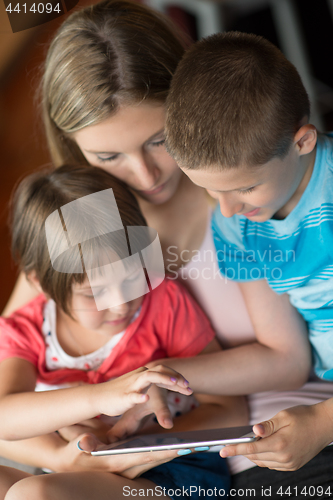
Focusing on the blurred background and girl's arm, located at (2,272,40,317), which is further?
girl's arm, located at (2,272,40,317)

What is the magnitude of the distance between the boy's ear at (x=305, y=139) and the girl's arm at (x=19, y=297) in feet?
1.35

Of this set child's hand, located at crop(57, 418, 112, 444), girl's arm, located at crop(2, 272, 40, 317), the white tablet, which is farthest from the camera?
girl's arm, located at crop(2, 272, 40, 317)

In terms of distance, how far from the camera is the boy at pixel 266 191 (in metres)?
0.47

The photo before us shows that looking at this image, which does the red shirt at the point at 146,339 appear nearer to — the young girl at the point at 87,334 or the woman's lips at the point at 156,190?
the young girl at the point at 87,334

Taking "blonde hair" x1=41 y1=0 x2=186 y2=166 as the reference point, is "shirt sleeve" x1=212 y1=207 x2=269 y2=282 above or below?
below

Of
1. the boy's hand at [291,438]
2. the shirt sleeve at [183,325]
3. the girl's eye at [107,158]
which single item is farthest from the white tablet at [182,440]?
the girl's eye at [107,158]

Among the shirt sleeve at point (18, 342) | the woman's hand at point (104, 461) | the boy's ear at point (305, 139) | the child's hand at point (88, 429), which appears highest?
the boy's ear at point (305, 139)

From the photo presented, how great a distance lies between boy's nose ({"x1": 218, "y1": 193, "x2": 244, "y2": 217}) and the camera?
0.52m

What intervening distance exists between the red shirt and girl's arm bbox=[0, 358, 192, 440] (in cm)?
4

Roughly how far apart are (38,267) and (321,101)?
0.73m

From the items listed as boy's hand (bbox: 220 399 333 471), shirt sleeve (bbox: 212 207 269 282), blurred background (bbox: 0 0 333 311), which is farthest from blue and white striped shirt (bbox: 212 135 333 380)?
blurred background (bbox: 0 0 333 311)

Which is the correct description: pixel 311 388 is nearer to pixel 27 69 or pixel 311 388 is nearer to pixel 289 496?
pixel 289 496

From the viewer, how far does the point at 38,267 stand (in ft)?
1.88

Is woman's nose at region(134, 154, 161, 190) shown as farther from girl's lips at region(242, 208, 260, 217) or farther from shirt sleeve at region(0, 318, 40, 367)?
shirt sleeve at region(0, 318, 40, 367)
